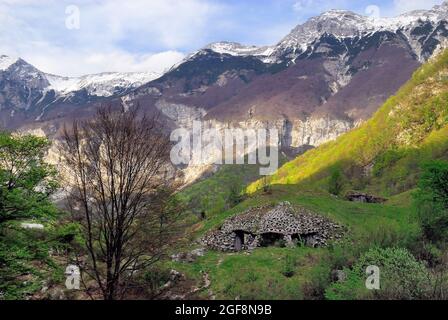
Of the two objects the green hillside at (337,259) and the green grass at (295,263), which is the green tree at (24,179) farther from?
the green grass at (295,263)

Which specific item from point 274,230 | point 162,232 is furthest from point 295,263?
point 162,232

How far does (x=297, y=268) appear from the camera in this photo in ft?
104

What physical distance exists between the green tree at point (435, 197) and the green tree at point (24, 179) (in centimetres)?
2579

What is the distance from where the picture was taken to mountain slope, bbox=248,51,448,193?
13538cm

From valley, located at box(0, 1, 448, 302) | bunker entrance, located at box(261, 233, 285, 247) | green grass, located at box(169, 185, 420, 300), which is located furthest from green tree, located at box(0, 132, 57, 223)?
bunker entrance, located at box(261, 233, 285, 247)

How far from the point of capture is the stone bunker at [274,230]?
4131 cm

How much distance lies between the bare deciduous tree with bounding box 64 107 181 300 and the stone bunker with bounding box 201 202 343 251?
2329 cm

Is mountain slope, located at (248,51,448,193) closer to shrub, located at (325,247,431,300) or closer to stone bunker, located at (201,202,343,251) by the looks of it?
stone bunker, located at (201,202,343,251)

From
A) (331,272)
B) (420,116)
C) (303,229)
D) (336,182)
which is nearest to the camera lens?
(331,272)

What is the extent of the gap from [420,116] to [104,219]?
163850 millimetres

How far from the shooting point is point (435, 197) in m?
32.7

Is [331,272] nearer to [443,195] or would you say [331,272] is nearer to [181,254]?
[443,195]

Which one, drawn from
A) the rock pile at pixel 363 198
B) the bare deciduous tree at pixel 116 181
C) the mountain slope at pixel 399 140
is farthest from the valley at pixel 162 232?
the mountain slope at pixel 399 140
